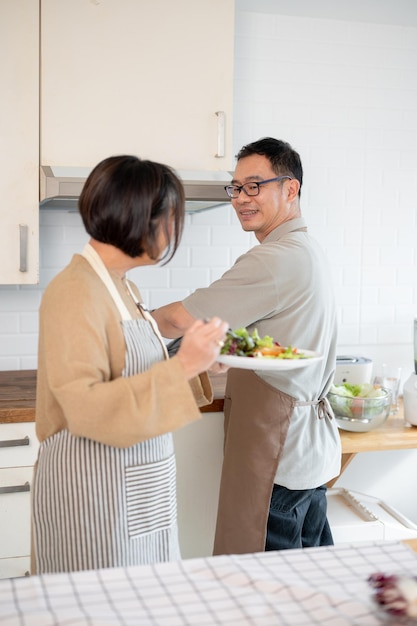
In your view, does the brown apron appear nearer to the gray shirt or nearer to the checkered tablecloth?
the gray shirt

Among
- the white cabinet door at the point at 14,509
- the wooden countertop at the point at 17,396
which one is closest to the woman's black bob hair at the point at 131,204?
the wooden countertop at the point at 17,396

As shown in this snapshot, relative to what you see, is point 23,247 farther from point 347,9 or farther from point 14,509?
point 347,9

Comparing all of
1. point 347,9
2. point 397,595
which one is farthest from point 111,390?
point 347,9

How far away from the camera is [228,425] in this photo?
100 inches

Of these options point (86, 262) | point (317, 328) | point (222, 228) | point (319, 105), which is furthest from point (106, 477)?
point (319, 105)

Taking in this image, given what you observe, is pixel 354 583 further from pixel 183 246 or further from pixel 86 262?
pixel 183 246

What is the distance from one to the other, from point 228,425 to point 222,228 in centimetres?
118

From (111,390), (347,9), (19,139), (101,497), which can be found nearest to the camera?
(111,390)

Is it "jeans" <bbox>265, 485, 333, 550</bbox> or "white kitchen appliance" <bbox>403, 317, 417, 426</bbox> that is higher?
"white kitchen appliance" <bbox>403, 317, 417, 426</bbox>

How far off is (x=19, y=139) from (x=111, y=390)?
61.3 inches

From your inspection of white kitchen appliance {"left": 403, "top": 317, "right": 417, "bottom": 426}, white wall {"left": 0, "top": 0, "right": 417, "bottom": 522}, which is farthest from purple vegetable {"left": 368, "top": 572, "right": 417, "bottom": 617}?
white wall {"left": 0, "top": 0, "right": 417, "bottom": 522}

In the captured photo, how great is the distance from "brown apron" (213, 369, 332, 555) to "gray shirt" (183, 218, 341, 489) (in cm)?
3

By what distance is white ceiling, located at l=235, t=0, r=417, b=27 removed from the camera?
337cm

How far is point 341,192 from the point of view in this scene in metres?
3.58
